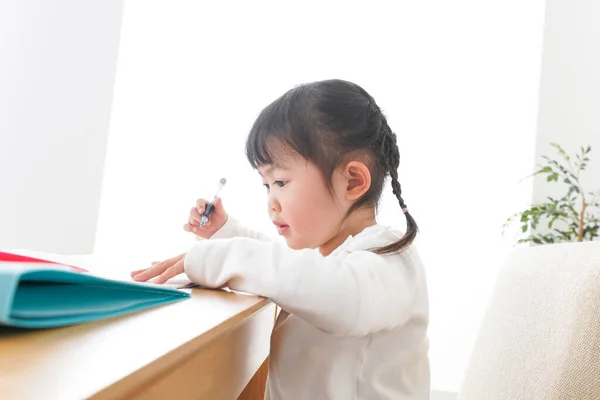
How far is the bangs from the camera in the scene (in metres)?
1.00

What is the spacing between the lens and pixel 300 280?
0.64 metres

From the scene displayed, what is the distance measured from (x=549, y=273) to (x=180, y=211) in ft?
7.88

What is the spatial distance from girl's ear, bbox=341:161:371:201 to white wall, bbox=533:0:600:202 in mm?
2093

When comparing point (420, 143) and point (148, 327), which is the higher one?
point (420, 143)

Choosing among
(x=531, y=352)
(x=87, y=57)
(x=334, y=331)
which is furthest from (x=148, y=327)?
(x=87, y=57)

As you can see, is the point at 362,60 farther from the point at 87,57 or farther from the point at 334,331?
the point at 334,331

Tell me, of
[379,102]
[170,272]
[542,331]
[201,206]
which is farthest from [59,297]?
[379,102]

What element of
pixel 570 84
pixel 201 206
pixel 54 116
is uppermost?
pixel 570 84

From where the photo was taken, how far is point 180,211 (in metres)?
3.04

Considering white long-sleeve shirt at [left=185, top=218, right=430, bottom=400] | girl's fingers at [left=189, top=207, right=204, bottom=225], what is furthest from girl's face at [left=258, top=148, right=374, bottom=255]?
girl's fingers at [left=189, top=207, right=204, bottom=225]

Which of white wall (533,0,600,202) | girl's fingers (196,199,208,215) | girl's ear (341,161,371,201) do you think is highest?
white wall (533,0,600,202)

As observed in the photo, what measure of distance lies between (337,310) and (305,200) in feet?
1.19

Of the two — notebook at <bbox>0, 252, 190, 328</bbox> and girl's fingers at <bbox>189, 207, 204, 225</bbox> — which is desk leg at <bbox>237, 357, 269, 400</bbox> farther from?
notebook at <bbox>0, 252, 190, 328</bbox>

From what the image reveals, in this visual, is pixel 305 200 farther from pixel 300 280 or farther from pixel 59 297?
pixel 59 297
